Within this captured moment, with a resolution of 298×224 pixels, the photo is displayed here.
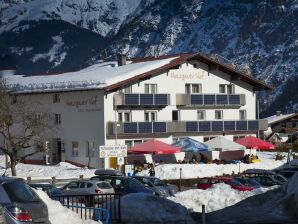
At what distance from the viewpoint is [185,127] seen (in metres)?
69.9

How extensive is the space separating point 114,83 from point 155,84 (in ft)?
16.6

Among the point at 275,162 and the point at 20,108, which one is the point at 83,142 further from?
the point at 275,162

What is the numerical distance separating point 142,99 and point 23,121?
9001 millimetres

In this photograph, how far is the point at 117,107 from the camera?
6606cm

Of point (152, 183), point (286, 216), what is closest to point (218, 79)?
point (152, 183)

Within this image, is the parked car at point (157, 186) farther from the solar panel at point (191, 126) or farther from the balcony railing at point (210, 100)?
the balcony railing at point (210, 100)

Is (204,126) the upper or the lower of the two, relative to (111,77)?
lower

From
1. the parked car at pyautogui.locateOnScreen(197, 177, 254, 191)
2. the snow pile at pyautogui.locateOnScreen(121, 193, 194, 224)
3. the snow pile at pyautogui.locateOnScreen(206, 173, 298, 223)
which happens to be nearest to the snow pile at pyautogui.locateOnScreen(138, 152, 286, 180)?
the parked car at pyautogui.locateOnScreen(197, 177, 254, 191)

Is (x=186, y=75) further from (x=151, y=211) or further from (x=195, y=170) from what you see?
(x=151, y=211)

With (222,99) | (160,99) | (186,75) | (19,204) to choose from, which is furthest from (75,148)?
(19,204)

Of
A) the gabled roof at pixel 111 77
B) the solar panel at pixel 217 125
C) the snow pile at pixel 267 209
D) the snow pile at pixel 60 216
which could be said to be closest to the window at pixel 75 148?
the gabled roof at pixel 111 77

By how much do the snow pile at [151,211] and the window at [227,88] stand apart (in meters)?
49.7

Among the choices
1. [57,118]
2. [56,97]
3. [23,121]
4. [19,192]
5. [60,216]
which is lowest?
[60,216]

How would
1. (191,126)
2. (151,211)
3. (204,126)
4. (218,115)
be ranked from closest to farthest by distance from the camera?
(151,211)
(191,126)
(204,126)
(218,115)
